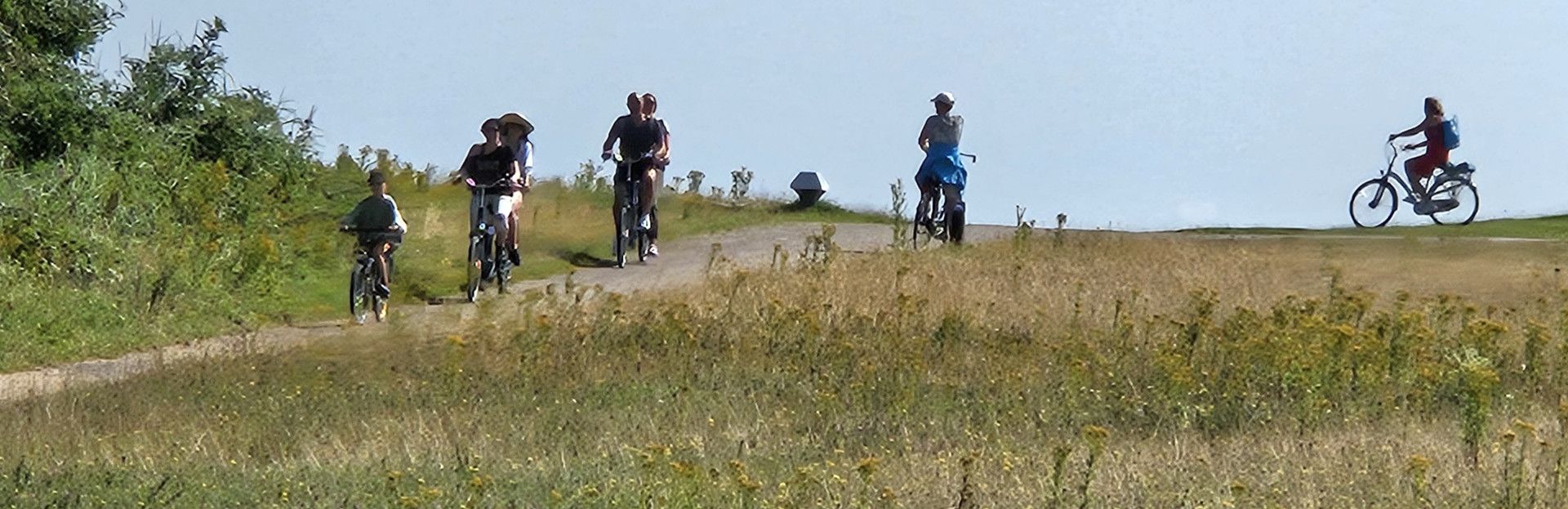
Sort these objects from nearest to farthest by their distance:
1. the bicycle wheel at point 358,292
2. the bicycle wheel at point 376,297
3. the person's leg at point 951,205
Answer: the bicycle wheel at point 358,292, the bicycle wheel at point 376,297, the person's leg at point 951,205

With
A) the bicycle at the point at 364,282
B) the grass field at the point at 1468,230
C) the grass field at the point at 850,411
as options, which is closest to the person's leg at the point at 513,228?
the bicycle at the point at 364,282

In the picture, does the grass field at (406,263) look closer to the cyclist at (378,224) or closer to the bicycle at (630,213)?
the bicycle at (630,213)

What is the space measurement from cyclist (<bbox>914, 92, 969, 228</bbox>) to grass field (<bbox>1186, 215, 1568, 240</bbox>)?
5.34 metres

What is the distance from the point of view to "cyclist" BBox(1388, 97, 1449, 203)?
25.2m

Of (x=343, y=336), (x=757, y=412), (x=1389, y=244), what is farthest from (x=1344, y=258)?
(x=757, y=412)

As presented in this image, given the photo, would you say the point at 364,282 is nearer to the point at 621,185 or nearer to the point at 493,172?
the point at 493,172

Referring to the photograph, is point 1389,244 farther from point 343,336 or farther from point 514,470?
point 514,470

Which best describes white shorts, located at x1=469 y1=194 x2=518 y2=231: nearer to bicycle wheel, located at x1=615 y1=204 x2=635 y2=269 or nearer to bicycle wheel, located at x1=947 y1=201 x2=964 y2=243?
bicycle wheel, located at x1=615 y1=204 x2=635 y2=269

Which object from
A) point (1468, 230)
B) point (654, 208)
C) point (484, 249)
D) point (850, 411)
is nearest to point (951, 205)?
point (654, 208)

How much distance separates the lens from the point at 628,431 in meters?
10.8

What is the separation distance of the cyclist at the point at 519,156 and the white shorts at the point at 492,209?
115 millimetres

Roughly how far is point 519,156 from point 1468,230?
1256 centimetres

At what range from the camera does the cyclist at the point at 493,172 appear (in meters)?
17.7

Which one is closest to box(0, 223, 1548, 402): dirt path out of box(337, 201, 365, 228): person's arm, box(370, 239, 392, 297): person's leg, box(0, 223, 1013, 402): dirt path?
box(0, 223, 1013, 402): dirt path
